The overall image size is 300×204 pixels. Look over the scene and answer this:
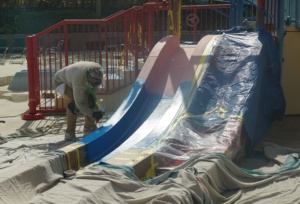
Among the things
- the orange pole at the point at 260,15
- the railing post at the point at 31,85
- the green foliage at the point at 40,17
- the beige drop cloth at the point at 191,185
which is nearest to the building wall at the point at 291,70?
the orange pole at the point at 260,15

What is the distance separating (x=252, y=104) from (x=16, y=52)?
2438 cm

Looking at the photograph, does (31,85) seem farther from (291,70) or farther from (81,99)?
(291,70)

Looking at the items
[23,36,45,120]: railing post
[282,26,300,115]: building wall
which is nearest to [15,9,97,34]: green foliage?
[23,36,45,120]: railing post

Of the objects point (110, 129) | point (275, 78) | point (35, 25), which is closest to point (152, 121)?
point (110, 129)

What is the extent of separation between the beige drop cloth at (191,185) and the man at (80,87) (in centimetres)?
252

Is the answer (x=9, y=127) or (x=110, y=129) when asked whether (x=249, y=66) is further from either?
(x=9, y=127)

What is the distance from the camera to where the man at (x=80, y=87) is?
27.8ft

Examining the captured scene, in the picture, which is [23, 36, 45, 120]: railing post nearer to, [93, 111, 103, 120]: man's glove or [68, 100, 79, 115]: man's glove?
[68, 100, 79, 115]: man's glove

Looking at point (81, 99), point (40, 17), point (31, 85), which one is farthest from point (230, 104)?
point (40, 17)

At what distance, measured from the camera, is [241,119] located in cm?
773

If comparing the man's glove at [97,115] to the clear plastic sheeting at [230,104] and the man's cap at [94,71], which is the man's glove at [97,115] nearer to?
the man's cap at [94,71]

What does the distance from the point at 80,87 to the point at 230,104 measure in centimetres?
219

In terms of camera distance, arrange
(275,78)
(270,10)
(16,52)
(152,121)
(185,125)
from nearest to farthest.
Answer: (185,125) < (152,121) < (275,78) < (270,10) < (16,52)

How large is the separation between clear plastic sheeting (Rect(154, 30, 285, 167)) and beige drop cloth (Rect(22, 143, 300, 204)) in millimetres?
593
